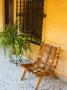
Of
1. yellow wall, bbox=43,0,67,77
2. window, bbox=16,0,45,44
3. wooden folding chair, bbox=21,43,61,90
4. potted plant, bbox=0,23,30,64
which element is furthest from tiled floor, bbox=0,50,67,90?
window, bbox=16,0,45,44

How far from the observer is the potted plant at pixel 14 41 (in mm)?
4223

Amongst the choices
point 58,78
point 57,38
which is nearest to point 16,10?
point 57,38

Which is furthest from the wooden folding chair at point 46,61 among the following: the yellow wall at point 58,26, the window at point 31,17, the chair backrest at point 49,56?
the window at point 31,17

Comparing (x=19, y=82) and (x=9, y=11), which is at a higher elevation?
(x=9, y=11)

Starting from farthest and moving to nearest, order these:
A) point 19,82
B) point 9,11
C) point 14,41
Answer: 1. point 9,11
2. point 14,41
3. point 19,82

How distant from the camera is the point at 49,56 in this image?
354 centimetres

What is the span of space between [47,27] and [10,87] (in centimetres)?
145

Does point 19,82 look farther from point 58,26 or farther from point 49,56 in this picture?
point 58,26

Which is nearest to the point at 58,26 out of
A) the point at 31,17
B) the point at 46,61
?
the point at 46,61

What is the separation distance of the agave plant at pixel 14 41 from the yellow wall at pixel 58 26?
24.3 inches

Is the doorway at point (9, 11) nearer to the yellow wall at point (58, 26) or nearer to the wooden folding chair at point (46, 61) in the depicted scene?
the yellow wall at point (58, 26)

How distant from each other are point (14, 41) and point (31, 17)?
71 cm

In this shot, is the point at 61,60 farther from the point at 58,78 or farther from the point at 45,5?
the point at 45,5

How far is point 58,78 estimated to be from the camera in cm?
364
